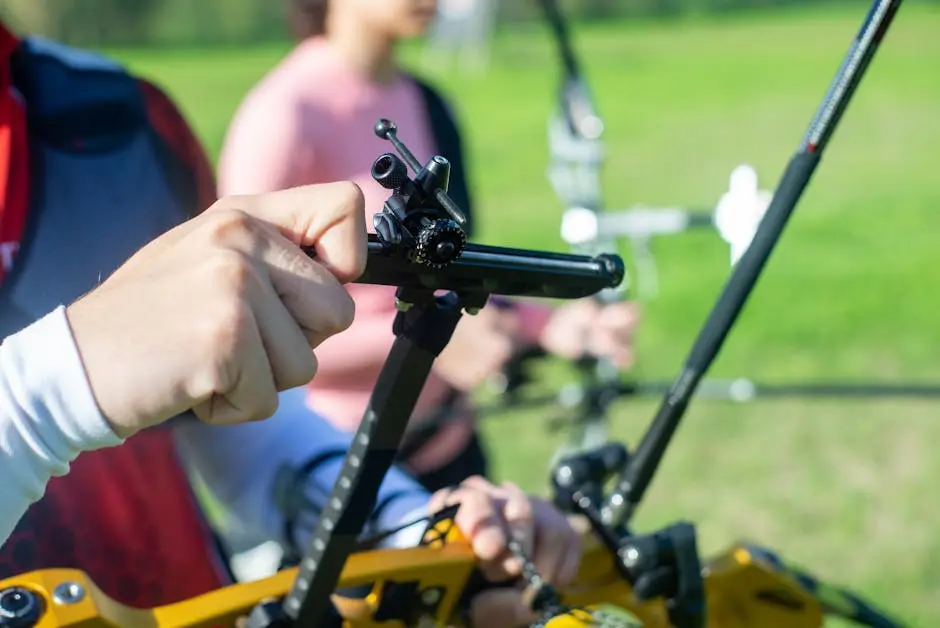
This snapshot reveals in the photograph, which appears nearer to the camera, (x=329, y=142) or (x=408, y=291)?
(x=408, y=291)

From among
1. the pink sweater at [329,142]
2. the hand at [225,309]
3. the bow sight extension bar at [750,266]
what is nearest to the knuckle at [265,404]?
the hand at [225,309]

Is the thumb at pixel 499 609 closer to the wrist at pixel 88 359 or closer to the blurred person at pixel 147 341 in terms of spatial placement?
the blurred person at pixel 147 341

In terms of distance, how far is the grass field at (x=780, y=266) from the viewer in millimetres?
3477

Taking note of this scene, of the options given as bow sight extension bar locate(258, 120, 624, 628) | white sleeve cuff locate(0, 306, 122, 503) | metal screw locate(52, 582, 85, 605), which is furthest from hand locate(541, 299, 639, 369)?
white sleeve cuff locate(0, 306, 122, 503)

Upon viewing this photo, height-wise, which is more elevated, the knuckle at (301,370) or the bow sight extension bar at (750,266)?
the bow sight extension bar at (750,266)

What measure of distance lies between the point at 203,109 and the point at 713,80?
551 centimetres

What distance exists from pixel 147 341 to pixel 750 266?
0.53 m

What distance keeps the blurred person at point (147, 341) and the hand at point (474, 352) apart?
1.90 feet

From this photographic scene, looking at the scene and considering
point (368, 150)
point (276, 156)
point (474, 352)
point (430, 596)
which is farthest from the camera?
point (474, 352)

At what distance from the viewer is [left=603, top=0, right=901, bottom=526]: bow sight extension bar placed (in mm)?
887

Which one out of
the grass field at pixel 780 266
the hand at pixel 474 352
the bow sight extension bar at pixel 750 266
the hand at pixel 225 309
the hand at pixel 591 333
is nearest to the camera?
the hand at pixel 225 309

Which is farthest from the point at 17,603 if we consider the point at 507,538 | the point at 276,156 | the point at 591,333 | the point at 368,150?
the point at 591,333

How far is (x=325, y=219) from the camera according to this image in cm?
65

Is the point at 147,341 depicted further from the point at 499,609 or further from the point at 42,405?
the point at 499,609
